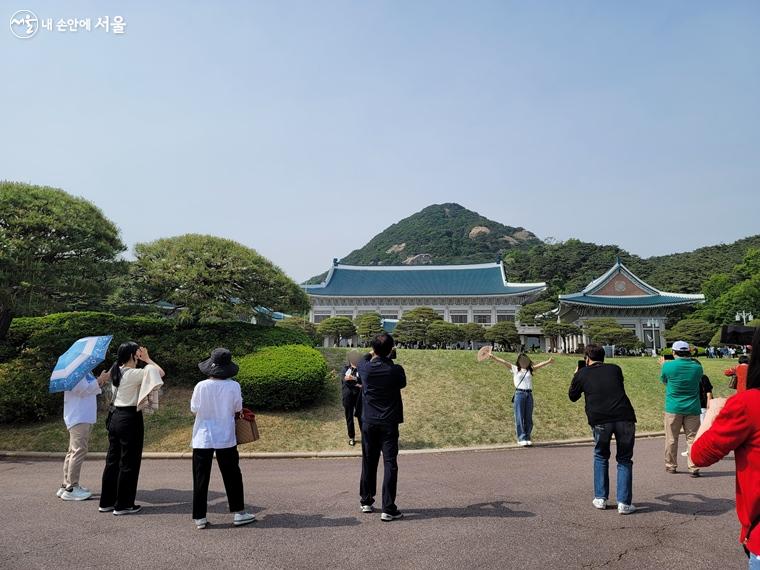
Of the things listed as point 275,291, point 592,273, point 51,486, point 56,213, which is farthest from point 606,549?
point 592,273

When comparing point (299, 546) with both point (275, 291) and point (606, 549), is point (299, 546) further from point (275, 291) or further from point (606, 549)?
point (275, 291)

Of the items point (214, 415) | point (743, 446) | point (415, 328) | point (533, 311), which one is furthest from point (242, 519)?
point (533, 311)

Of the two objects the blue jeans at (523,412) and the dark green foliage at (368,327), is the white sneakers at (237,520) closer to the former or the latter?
the blue jeans at (523,412)

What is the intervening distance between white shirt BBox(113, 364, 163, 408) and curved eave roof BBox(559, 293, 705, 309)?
40.2 metres

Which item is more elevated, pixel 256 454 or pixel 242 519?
pixel 242 519

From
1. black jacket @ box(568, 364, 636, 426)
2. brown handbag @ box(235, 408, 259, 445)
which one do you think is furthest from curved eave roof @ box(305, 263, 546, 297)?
brown handbag @ box(235, 408, 259, 445)

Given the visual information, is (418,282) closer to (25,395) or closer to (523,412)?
(523,412)

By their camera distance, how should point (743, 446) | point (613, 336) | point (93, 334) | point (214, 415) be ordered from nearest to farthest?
point (743, 446) → point (214, 415) → point (93, 334) → point (613, 336)

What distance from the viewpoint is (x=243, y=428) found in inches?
207

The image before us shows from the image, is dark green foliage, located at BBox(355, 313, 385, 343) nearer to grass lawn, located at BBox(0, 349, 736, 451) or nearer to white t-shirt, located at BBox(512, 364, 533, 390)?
grass lawn, located at BBox(0, 349, 736, 451)

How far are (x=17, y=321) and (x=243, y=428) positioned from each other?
443 inches

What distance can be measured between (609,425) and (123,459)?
17.0 feet

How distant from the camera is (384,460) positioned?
5.22 meters

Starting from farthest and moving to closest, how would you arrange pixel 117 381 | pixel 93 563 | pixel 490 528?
pixel 117 381
pixel 490 528
pixel 93 563
